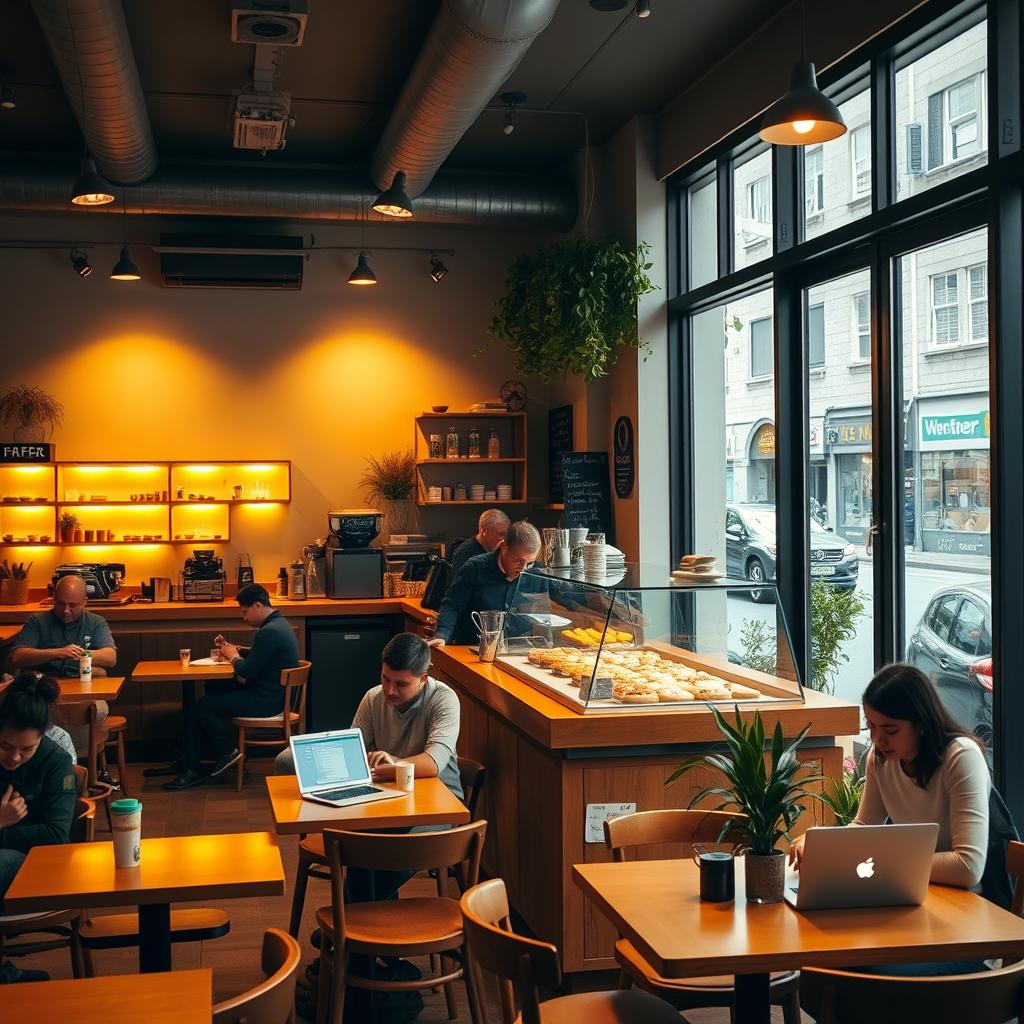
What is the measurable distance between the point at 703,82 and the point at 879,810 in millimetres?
4937

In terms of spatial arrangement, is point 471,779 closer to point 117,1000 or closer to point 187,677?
point 117,1000

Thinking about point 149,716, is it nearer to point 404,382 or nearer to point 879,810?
point 404,382

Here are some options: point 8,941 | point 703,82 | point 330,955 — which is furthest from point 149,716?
point 703,82

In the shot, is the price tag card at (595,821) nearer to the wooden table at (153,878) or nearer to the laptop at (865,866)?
the wooden table at (153,878)

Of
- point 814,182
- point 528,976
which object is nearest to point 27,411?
point 814,182

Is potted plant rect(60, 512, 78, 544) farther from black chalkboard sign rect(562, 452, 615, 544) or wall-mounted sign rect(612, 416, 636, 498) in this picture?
wall-mounted sign rect(612, 416, 636, 498)

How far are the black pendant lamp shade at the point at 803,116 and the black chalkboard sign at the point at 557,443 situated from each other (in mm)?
4833

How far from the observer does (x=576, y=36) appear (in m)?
6.45

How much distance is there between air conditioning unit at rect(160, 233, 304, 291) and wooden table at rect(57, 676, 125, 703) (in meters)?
3.47

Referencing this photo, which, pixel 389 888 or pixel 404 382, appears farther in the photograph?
pixel 404 382

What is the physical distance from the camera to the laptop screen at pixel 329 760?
3.98 metres

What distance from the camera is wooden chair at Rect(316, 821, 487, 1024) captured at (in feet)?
11.3

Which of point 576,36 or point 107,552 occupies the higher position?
point 576,36

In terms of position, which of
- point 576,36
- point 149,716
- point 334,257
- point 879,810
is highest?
point 576,36
